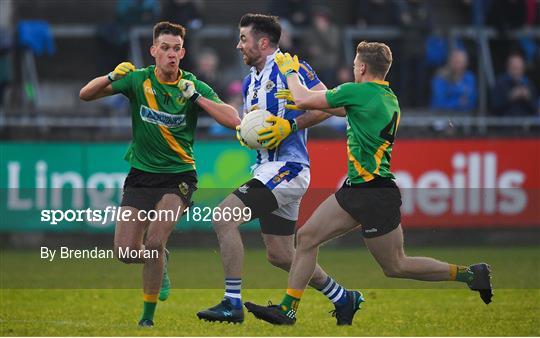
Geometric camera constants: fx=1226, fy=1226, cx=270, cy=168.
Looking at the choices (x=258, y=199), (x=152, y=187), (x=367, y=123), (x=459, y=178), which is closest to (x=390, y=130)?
(x=367, y=123)

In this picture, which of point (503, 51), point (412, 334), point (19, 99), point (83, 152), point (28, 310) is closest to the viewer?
point (412, 334)

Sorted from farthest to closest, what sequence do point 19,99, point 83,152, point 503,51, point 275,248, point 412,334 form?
1. point 503,51
2. point 19,99
3. point 83,152
4. point 275,248
5. point 412,334

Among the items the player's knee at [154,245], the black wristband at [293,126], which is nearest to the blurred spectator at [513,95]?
the black wristband at [293,126]

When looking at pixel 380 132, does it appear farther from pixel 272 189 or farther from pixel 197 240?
pixel 197 240

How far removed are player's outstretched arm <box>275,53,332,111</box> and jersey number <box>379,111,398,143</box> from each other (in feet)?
1.69

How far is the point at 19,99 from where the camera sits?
18.8 m

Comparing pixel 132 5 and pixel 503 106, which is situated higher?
pixel 132 5

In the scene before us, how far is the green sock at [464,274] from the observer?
33.7ft

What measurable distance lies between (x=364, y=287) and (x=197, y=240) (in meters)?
4.87

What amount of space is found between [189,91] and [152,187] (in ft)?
2.97

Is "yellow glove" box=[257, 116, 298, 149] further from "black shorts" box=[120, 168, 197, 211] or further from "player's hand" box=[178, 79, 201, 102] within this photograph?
"black shorts" box=[120, 168, 197, 211]

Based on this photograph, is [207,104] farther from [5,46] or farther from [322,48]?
[5,46]

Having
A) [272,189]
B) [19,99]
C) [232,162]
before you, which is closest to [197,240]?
[232,162]

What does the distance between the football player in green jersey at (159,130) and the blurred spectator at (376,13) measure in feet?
34.7
